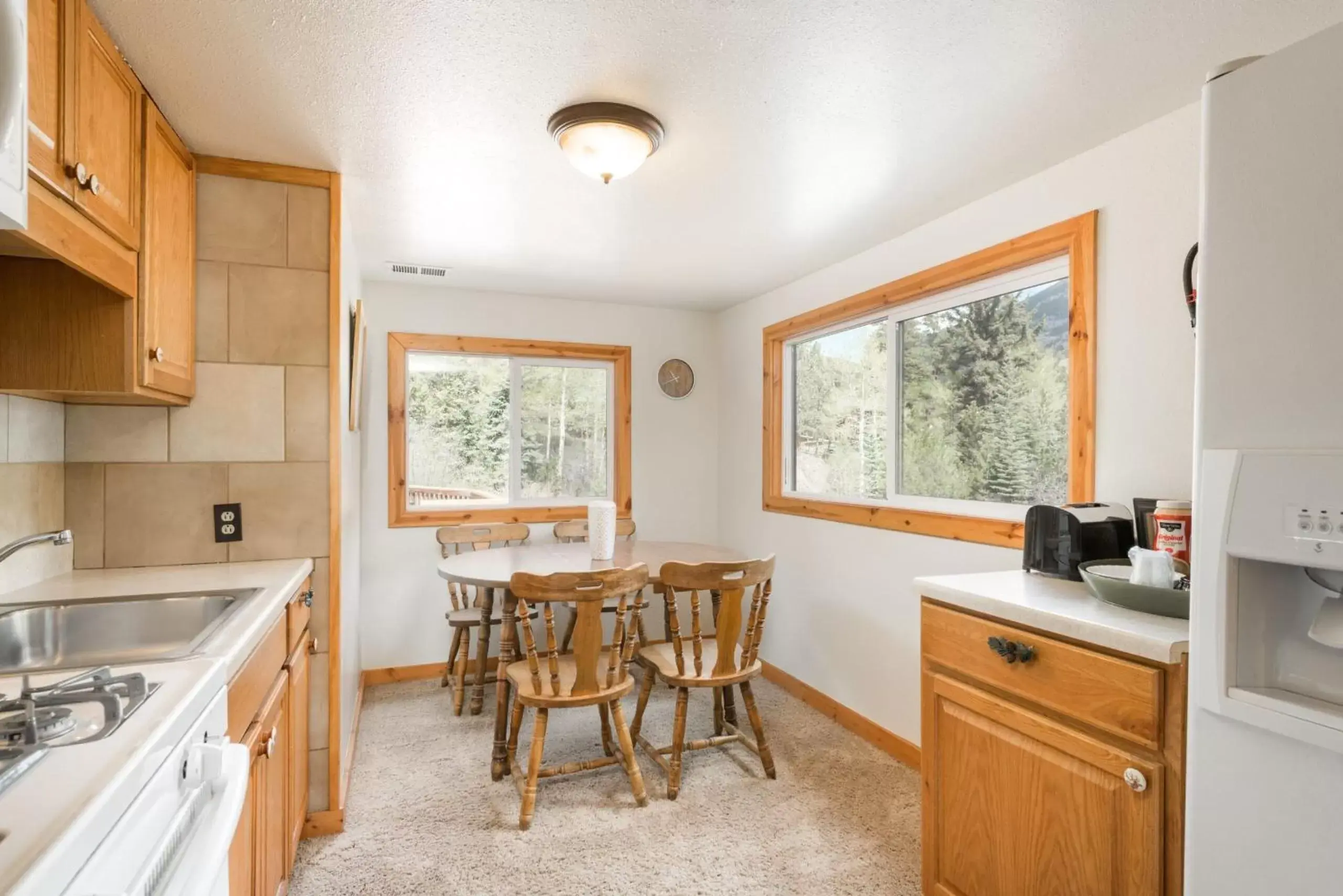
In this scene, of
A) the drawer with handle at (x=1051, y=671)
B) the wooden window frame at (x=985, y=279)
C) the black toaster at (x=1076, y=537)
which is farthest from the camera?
the wooden window frame at (x=985, y=279)

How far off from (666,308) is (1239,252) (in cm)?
359

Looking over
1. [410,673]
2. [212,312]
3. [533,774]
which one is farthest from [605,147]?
[410,673]

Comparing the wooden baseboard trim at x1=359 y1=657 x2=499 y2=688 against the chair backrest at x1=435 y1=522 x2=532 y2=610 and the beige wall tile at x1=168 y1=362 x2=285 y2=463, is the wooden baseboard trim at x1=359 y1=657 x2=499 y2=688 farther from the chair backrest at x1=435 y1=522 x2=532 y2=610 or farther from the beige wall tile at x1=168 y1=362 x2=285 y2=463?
the beige wall tile at x1=168 y1=362 x2=285 y2=463

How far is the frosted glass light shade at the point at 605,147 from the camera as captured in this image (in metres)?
1.90

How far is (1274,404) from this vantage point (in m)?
1.01

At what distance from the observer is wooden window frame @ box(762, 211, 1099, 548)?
2.15m

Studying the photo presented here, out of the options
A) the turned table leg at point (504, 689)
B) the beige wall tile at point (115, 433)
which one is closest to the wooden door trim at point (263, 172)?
the beige wall tile at point (115, 433)

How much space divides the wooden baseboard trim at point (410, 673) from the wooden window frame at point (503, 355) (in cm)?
80

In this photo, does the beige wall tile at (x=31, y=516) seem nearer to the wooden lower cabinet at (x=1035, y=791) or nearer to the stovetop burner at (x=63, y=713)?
the stovetop burner at (x=63, y=713)

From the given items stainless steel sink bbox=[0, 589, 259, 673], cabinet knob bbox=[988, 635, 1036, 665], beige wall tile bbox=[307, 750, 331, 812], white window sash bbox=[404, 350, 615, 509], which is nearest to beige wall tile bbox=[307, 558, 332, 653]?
beige wall tile bbox=[307, 750, 331, 812]

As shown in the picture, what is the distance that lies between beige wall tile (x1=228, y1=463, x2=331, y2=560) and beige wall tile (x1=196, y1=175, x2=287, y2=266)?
664 millimetres

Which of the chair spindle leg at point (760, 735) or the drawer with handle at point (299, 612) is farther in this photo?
the chair spindle leg at point (760, 735)

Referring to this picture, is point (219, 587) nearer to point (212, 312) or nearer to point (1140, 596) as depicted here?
point (212, 312)

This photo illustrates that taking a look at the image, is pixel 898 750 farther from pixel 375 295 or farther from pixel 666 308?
pixel 375 295
